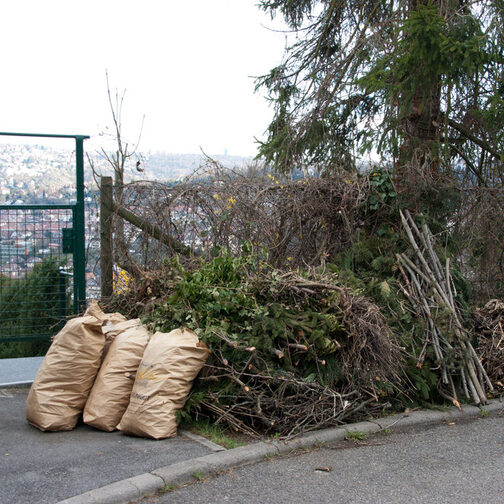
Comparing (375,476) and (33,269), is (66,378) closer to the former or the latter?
(33,269)

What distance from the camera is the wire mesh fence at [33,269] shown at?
6500mm

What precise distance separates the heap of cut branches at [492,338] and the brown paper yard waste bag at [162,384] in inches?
126

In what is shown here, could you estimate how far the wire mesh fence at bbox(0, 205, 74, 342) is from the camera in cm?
650

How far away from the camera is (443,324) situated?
594 centimetres

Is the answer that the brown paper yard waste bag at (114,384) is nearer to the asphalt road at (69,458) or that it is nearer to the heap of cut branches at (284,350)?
the asphalt road at (69,458)

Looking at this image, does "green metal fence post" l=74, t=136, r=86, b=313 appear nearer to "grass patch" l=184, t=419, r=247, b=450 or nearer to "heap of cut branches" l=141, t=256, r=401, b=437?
"heap of cut branches" l=141, t=256, r=401, b=437

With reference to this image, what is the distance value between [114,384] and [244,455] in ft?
4.21

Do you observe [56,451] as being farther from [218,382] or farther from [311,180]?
[311,180]

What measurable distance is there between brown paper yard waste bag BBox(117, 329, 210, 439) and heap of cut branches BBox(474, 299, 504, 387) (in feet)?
10.5

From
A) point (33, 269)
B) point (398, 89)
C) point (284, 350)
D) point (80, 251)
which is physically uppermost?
point (398, 89)

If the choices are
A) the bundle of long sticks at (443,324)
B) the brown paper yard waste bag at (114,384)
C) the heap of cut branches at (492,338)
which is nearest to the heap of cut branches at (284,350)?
the brown paper yard waste bag at (114,384)

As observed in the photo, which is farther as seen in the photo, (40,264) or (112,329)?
(40,264)

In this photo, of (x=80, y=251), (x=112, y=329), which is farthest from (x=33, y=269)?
(x=112, y=329)

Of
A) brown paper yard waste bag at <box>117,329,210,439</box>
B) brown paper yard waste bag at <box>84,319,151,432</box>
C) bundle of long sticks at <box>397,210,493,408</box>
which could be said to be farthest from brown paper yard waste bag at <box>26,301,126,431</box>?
bundle of long sticks at <box>397,210,493,408</box>
